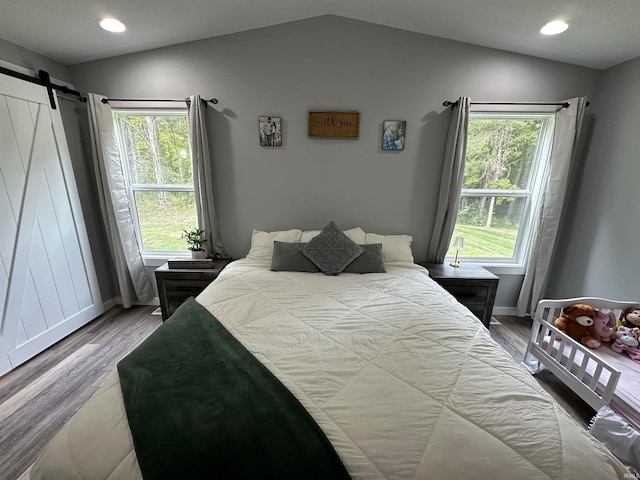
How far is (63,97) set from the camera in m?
2.39

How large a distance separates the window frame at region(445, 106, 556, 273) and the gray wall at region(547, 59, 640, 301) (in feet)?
1.02

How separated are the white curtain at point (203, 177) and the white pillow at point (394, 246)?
1.54 m

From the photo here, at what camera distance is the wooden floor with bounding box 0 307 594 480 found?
1.45 m

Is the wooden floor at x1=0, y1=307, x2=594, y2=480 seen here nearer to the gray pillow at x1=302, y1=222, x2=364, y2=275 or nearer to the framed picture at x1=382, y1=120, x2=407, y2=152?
the gray pillow at x1=302, y1=222, x2=364, y2=275

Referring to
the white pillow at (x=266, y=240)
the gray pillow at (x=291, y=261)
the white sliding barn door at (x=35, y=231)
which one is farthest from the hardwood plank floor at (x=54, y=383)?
the gray pillow at (x=291, y=261)

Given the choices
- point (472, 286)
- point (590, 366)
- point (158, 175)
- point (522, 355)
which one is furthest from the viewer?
point (158, 175)

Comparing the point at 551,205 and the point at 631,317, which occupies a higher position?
the point at 551,205

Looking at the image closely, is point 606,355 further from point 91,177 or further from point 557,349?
point 91,177

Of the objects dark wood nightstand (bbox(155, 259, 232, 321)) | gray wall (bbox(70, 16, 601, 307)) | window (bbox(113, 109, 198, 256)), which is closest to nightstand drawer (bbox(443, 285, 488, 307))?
gray wall (bbox(70, 16, 601, 307))

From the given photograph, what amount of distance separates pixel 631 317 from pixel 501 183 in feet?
4.72

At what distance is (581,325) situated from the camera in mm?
1810

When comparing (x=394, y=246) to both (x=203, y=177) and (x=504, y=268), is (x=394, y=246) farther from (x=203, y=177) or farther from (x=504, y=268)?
(x=203, y=177)

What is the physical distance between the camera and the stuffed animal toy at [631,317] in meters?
1.78

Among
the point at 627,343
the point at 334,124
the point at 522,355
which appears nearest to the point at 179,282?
the point at 334,124
